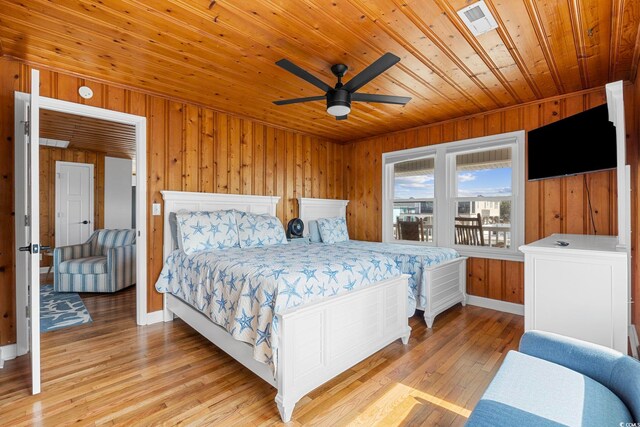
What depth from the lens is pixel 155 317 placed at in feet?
10.3

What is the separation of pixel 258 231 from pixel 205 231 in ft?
1.95

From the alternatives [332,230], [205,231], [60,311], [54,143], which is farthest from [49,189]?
[332,230]

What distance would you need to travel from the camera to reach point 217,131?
367 cm

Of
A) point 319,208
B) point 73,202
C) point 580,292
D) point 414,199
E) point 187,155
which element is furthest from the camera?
point 73,202

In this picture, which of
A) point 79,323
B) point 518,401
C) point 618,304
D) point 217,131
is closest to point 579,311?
point 618,304

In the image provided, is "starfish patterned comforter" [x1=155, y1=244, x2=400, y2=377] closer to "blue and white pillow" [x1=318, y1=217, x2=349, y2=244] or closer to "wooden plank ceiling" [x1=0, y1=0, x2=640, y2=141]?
"blue and white pillow" [x1=318, y1=217, x2=349, y2=244]

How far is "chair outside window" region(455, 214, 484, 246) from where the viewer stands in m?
3.86

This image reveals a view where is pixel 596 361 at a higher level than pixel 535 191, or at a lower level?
lower

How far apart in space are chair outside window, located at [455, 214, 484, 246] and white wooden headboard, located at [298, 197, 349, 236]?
1836 millimetres

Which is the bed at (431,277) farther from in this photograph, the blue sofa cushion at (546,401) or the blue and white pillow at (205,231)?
the blue and white pillow at (205,231)

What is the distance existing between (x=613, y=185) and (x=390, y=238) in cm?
257

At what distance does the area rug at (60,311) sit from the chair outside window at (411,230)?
399 centimetres

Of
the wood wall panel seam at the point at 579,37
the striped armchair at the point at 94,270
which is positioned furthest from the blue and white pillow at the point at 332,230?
the wood wall panel seam at the point at 579,37

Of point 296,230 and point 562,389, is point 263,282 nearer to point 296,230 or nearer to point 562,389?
point 562,389
